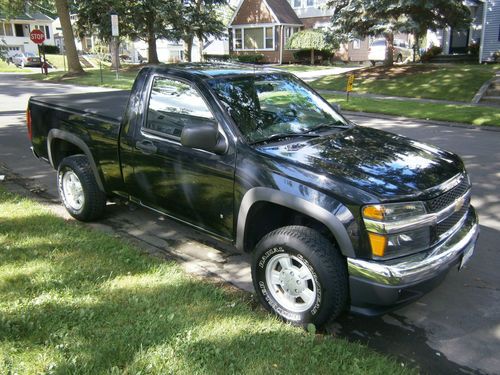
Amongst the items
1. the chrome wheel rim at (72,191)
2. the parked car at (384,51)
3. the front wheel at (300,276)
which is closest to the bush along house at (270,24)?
the parked car at (384,51)

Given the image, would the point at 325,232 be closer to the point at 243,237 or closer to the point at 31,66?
the point at 243,237

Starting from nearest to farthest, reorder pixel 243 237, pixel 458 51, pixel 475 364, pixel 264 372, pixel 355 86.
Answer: pixel 264 372
pixel 475 364
pixel 243 237
pixel 355 86
pixel 458 51

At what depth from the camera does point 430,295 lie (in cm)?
398

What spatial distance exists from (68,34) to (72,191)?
25.4 metres

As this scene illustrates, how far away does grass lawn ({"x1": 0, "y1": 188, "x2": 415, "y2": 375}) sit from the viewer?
9.68 ft

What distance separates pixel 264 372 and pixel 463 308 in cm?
181

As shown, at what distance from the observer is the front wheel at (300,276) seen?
3.19 meters

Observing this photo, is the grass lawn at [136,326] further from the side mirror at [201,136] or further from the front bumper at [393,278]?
the side mirror at [201,136]

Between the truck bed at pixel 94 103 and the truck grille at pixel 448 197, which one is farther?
the truck bed at pixel 94 103

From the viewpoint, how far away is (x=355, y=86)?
19.9 metres

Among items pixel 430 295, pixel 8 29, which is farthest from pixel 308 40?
pixel 8 29

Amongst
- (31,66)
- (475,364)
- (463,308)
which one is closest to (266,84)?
→ (463,308)

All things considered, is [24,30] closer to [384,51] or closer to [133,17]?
[133,17]

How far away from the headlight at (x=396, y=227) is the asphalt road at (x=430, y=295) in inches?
28.1
